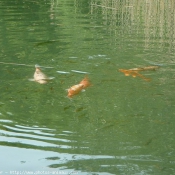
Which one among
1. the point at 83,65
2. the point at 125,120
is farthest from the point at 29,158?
the point at 83,65

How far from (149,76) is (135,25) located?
5039mm

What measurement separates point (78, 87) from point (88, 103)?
1.64 ft

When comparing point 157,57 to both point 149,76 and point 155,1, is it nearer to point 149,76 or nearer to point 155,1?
point 149,76

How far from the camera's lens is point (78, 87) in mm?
6953

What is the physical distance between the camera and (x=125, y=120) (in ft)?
19.7

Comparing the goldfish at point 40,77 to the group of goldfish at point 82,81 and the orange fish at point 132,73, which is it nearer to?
the group of goldfish at point 82,81

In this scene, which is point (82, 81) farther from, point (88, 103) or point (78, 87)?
point (88, 103)

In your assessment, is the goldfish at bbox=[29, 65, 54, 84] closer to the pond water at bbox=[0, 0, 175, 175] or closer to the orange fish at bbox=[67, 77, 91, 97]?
the pond water at bbox=[0, 0, 175, 175]

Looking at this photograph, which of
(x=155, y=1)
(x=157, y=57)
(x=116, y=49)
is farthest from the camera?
(x=155, y=1)

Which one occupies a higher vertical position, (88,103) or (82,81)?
(82,81)

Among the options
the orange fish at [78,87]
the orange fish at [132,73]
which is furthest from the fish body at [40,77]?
the orange fish at [132,73]

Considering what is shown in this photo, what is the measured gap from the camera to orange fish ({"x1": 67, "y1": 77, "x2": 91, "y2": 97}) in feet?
22.4

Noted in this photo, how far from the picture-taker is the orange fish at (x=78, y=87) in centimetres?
684

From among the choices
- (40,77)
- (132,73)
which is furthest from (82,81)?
(132,73)
